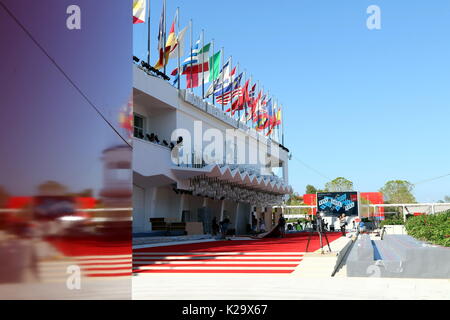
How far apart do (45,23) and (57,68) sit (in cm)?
16

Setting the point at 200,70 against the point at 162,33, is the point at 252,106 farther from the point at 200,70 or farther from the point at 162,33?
the point at 162,33

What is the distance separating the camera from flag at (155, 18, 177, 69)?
27891 mm

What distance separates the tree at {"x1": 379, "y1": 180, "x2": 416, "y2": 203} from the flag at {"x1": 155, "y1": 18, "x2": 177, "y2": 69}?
81.9m

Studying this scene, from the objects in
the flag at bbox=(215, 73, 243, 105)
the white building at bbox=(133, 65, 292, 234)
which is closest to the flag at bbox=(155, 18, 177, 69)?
the white building at bbox=(133, 65, 292, 234)

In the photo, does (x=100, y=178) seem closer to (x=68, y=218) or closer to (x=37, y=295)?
(x=68, y=218)

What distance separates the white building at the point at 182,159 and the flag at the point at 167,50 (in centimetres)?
107

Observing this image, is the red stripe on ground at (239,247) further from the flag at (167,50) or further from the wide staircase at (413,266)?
the flag at (167,50)

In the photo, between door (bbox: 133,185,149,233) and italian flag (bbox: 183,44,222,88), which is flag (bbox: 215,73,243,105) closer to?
italian flag (bbox: 183,44,222,88)

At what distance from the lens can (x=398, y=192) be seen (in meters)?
100

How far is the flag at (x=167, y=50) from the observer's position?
27891mm

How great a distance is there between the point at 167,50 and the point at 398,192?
84.1 m

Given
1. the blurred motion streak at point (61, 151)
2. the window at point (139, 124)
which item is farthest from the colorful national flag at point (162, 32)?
the blurred motion streak at point (61, 151)
